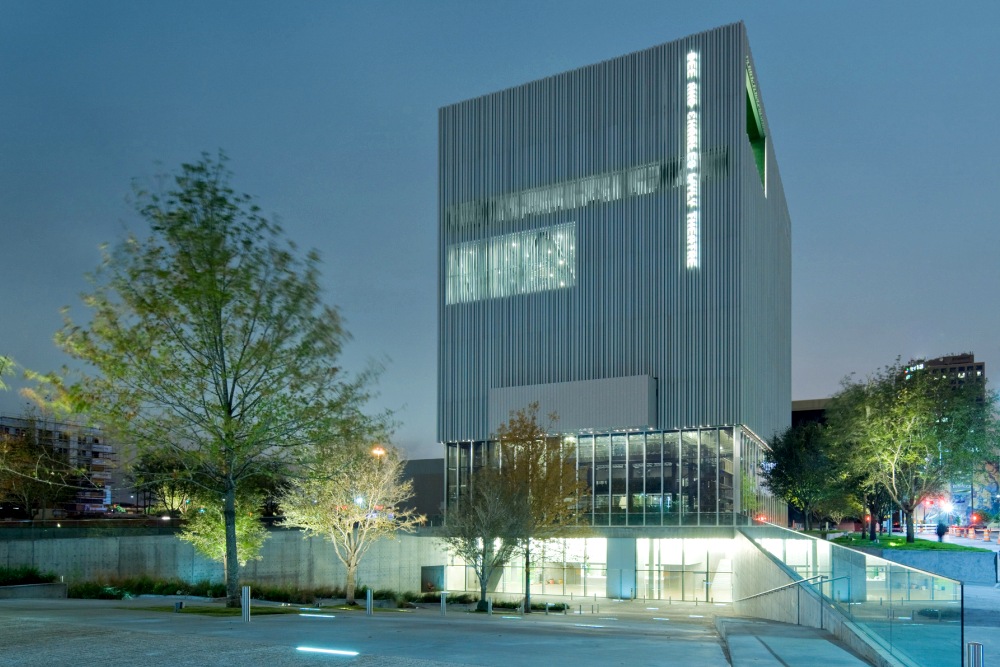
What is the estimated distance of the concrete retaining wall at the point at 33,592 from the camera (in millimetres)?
31312

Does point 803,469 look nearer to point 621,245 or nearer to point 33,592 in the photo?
point 621,245

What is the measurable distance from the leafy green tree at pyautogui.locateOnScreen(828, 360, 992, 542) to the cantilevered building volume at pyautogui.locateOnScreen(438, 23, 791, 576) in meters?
9.23

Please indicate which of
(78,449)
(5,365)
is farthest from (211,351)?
(78,449)

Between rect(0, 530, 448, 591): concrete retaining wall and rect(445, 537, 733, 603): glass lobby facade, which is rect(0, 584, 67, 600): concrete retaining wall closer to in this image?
rect(0, 530, 448, 591): concrete retaining wall

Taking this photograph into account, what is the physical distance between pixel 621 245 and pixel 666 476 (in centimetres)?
1514

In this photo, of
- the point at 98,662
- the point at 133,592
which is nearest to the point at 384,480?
the point at 133,592

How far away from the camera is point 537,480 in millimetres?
48188

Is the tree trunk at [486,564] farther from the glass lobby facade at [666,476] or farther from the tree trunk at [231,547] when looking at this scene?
the tree trunk at [231,547]

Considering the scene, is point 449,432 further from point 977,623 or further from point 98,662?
point 98,662

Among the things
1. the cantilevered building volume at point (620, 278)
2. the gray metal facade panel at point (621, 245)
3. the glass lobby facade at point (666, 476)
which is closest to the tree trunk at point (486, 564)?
the cantilevered building volume at point (620, 278)

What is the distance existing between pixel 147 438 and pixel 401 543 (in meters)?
38.7

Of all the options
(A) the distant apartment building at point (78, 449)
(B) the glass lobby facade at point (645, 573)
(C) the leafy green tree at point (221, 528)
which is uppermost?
(A) the distant apartment building at point (78, 449)

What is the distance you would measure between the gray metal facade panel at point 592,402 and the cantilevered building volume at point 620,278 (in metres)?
0.11

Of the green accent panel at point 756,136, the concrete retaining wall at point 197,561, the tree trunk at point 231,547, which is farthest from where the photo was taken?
the green accent panel at point 756,136
